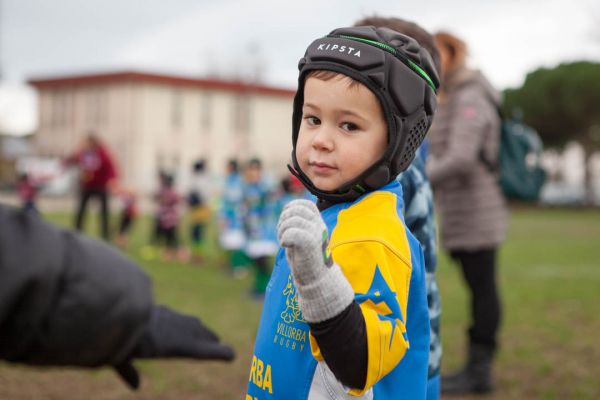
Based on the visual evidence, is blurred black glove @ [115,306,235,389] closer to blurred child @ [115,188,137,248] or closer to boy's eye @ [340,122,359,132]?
boy's eye @ [340,122,359,132]

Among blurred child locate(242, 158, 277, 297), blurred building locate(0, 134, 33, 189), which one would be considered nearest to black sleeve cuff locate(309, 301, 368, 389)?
blurred child locate(242, 158, 277, 297)

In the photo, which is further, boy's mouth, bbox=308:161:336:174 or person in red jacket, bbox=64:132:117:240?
person in red jacket, bbox=64:132:117:240

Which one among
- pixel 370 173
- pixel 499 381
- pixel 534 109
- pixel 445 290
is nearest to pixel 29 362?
pixel 370 173

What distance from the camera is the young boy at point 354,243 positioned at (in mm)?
1315

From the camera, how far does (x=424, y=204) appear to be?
2383mm

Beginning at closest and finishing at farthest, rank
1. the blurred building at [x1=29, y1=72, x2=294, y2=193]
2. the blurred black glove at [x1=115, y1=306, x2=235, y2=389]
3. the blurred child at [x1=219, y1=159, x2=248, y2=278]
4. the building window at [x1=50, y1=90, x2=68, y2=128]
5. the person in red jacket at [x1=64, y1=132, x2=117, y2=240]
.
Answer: the blurred black glove at [x1=115, y1=306, x2=235, y2=389] → the blurred child at [x1=219, y1=159, x2=248, y2=278] → the person in red jacket at [x1=64, y1=132, x2=117, y2=240] → the blurred building at [x1=29, y1=72, x2=294, y2=193] → the building window at [x1=50, y1=90, x2=68, y2=128]

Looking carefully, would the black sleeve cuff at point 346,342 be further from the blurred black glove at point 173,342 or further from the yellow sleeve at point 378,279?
the blurred black glove at point 173,342

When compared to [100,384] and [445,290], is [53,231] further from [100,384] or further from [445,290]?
[445,290]

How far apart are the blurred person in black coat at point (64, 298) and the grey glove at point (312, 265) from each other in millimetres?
292

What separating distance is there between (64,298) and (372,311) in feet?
2.04

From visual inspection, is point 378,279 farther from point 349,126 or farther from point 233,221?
point 233,221

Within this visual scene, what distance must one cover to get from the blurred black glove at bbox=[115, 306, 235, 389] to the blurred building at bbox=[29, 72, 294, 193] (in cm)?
3891

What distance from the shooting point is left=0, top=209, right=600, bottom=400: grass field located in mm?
4059

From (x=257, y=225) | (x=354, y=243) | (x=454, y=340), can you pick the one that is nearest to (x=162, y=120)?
(x=257, y=225)
